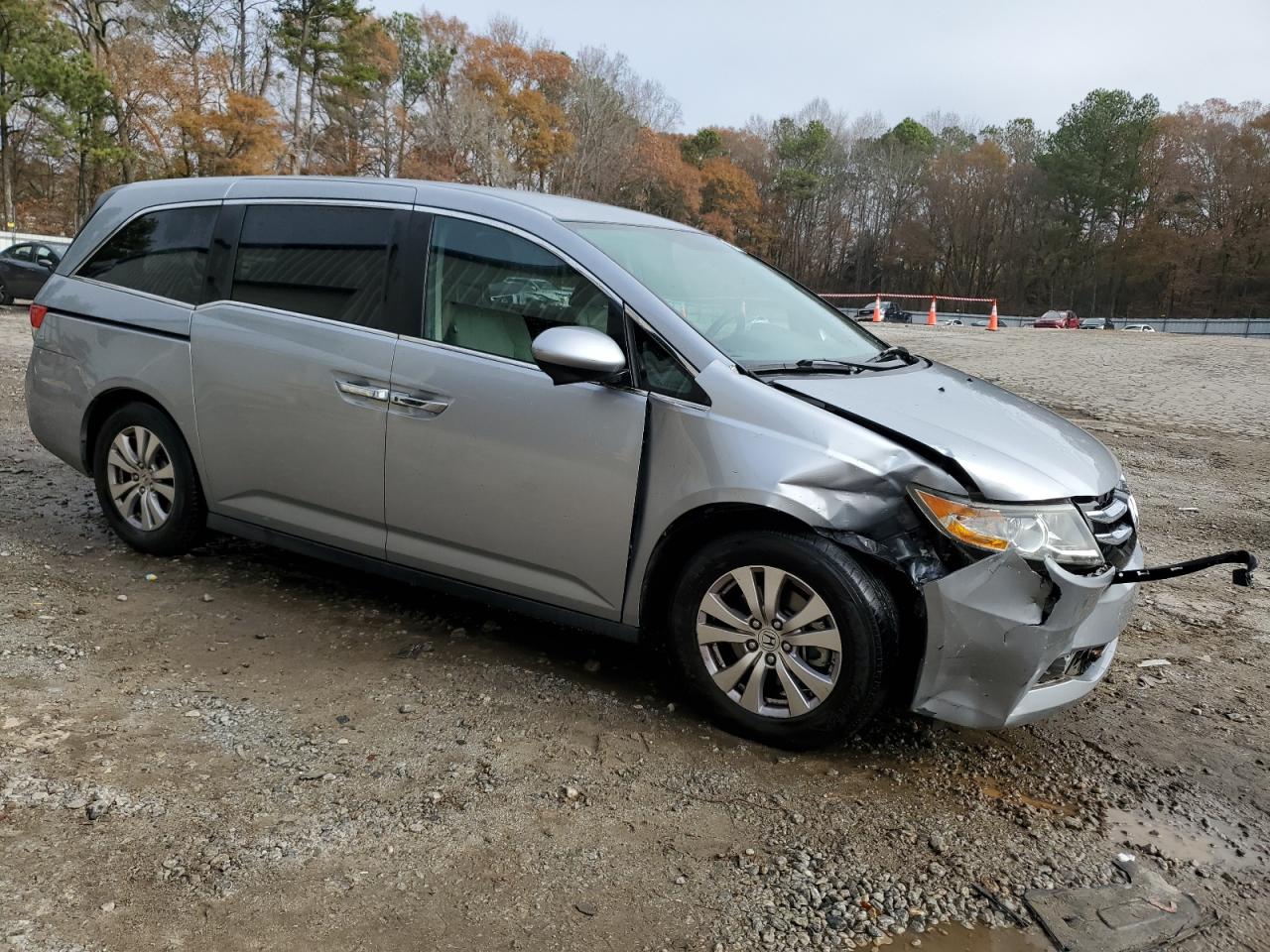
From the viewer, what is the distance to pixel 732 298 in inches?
151

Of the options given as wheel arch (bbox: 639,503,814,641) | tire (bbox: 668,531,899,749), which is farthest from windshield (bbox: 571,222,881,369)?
tire (bbox: 668,531,899,749)

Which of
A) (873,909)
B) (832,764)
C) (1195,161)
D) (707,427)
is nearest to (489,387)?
(707,427)

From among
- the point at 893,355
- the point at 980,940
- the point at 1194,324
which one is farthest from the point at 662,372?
the point at 1194,324

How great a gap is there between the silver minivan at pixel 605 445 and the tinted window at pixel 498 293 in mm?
11

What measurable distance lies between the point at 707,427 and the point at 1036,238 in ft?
258

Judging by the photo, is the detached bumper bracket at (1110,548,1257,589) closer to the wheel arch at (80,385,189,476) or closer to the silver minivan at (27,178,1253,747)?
the silver minivan at (27,178,1253,747)

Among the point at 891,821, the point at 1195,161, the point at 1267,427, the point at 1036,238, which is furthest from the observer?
the point at 1036,238

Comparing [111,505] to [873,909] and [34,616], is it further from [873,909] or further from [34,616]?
[873,909]

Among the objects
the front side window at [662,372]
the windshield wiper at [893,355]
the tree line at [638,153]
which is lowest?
the front side window at [662,372]

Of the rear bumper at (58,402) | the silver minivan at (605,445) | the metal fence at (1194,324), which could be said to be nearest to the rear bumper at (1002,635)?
the silver minivan at (605,445)

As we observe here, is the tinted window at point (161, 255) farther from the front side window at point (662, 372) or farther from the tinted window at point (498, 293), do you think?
the front side window at point (662, 372)

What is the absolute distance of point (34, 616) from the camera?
13.2 ft

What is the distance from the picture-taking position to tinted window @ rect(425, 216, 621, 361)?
3.54 m

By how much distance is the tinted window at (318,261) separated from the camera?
13.0 feet
